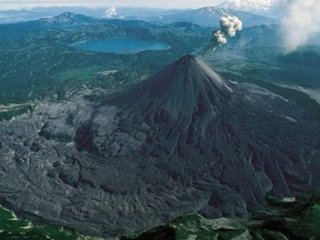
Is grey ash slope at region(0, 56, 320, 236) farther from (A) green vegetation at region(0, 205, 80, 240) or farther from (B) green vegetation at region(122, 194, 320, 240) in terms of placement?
(B) green vegetation at region(122, 194, 320, 240)

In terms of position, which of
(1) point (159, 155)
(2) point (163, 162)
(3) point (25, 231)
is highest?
(1) point (159, 155)

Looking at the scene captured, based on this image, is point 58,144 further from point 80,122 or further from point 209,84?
point 209,84

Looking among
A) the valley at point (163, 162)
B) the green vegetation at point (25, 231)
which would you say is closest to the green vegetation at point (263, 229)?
the valley at point (163, 162)

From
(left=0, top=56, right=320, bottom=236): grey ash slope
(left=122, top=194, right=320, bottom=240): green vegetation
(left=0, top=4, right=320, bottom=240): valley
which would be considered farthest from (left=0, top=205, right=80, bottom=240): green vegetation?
(left=122, top=194, right=320, bottom=240): green vegetation

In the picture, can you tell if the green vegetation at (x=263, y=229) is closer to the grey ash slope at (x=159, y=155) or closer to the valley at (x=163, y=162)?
the valley at (x=163, y=162)

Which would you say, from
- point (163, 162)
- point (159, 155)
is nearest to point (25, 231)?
point (163, 162)

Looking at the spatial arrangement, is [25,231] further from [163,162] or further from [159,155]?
[159,155]

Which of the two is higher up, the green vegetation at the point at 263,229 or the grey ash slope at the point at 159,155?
the green vegetation at the point at 263,229

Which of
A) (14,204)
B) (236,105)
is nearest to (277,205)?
(14,204)
